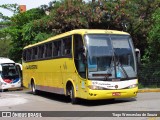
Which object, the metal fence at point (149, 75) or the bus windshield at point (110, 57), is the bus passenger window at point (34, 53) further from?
the bus windshield at point (110, 57)

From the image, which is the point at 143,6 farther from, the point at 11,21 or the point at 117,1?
the point at 11,21

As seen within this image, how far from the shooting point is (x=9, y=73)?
105ft

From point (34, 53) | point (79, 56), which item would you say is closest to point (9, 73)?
point (34, 53)

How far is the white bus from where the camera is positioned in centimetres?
3141

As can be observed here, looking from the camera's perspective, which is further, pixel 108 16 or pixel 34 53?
pixel 108 16

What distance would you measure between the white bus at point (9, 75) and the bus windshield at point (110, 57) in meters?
16.8

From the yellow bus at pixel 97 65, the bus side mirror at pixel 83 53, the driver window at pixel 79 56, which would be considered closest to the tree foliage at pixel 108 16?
the yellow bus at pixel 97 65

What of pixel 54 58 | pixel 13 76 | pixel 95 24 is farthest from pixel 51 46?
pixel 13 76

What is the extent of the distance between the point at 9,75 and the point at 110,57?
17566 millimetres

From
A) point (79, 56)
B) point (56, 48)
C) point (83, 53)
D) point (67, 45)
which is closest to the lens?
point (83, 53)

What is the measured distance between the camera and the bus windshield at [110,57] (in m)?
15.6

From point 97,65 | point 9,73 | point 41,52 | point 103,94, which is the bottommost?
point 103,94

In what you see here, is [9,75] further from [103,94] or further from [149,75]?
[103,94]

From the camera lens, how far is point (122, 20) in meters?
28.1
